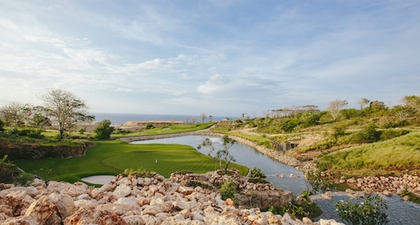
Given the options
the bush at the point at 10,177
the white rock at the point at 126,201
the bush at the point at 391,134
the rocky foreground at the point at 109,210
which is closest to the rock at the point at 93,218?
the rocky foreground at the point at 109,210

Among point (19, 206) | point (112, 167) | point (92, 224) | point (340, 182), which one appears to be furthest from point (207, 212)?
point (340, 182)

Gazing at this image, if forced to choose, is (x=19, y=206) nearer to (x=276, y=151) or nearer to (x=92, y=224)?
(x=92, y=224)

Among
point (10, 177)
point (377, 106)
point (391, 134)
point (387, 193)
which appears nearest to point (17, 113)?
point (10, 177)

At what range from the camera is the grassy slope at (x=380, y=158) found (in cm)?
1783

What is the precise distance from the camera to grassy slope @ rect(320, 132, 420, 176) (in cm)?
1783

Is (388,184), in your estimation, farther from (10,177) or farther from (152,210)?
(10,177)

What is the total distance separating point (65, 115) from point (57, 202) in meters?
25.0

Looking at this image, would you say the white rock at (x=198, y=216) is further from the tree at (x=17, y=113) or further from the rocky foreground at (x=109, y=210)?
the tree at (x=17, y=113)

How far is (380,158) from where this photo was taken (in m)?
19.5

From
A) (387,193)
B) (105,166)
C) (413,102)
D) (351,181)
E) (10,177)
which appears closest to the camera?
(10,177)

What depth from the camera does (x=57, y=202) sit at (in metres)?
3.66

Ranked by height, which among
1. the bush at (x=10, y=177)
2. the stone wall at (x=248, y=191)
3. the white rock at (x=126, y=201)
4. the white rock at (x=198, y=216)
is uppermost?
the bush at (x=10, y=177)

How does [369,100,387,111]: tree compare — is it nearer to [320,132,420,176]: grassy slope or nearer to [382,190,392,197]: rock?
[320,132,420,176]: grassy slope

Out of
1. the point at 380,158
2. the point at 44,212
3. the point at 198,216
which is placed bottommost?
the point at 380,158
